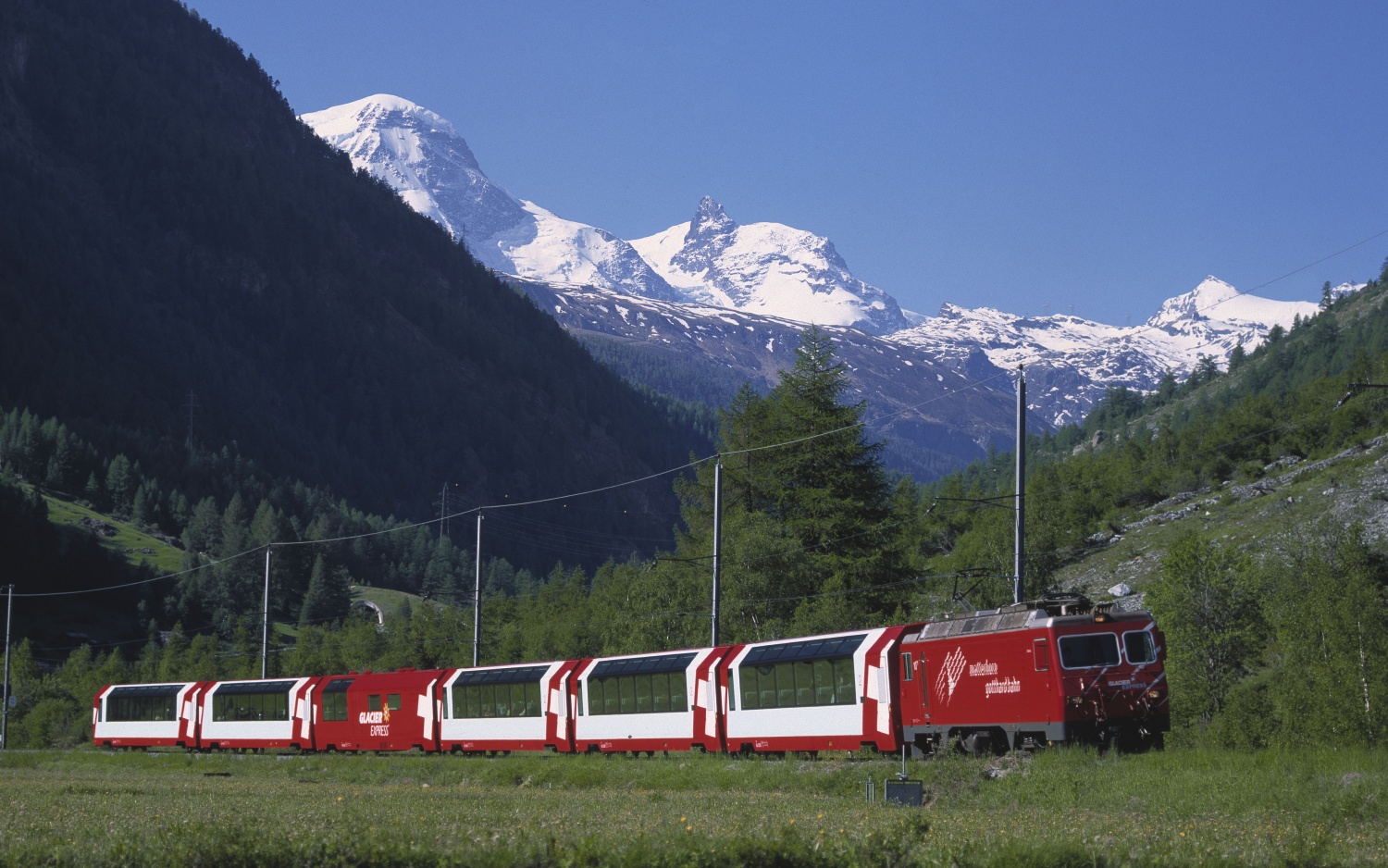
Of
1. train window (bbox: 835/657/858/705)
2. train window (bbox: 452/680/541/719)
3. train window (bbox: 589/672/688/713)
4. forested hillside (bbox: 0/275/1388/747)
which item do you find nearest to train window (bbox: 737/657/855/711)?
train window (bbox: 835/657/858/705)

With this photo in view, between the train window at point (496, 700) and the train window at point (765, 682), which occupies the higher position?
the train window at point (765, 682)

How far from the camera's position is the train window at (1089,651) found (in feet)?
107

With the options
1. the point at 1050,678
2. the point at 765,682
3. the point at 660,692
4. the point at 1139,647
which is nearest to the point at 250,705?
the point at 660,692

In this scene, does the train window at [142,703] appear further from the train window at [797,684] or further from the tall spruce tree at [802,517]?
the train window at [797,684]

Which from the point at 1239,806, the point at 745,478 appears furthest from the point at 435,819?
the point at 745,478

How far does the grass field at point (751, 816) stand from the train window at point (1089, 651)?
324 cm

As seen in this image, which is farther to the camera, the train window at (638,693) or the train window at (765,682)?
the train window at (638,693)

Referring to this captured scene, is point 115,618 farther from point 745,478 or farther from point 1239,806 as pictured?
point 1239,806

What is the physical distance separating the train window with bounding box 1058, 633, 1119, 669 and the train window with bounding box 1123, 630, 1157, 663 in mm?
427

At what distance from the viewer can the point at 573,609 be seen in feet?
429

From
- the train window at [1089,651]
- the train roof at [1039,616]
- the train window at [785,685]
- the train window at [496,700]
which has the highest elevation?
Result: the train roof at [1039,616]

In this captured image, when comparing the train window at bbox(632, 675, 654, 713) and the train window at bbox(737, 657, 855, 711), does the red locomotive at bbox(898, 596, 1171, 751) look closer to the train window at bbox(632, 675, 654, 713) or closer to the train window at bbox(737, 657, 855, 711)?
the train window at bbox(737, 657, 855, 711)

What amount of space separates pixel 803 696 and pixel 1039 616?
9330 millimetres

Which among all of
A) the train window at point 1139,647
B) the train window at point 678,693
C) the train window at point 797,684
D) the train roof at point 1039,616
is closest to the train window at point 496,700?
the train window at point 678,693
